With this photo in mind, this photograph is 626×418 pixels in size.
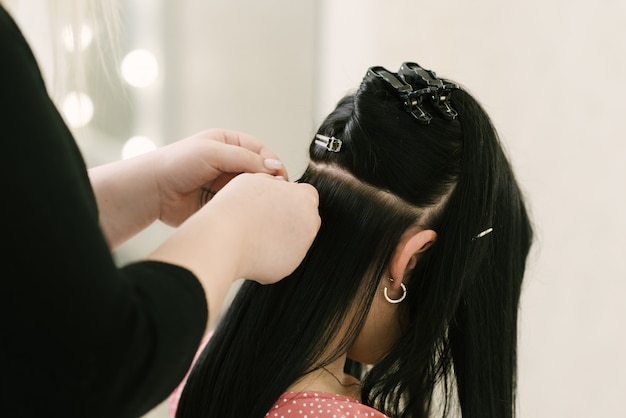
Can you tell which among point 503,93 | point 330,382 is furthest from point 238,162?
point 503,93

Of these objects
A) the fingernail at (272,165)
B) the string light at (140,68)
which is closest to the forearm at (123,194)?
the fingernail at (272,165)

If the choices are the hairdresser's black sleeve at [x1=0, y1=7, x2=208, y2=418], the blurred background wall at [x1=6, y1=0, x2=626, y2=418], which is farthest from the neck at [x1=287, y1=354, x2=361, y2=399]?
the blurred background wall at [x1=6, y1=0, x2=626, y2=418]

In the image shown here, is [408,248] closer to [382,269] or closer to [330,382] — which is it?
[382,269]

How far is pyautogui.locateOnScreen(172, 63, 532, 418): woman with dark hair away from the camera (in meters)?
0.79

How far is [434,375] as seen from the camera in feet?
3.04

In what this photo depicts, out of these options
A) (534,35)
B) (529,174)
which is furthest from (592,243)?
(534,35)

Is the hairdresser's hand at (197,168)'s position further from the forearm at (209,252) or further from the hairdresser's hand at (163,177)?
the forearm at (209,252)

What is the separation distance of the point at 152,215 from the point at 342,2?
83 cm

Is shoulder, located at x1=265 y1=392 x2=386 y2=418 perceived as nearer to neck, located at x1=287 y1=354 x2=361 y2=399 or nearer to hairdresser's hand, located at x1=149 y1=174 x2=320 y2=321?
neck, located at x1=287 y1=354 x2=361 y2=399

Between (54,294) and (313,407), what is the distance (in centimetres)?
42

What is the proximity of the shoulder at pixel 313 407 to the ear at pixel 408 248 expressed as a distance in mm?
144

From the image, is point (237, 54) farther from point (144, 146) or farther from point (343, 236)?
point (343, 236)

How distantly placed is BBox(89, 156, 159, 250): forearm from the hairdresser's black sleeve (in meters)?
0.31

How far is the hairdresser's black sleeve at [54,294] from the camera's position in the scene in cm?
42
